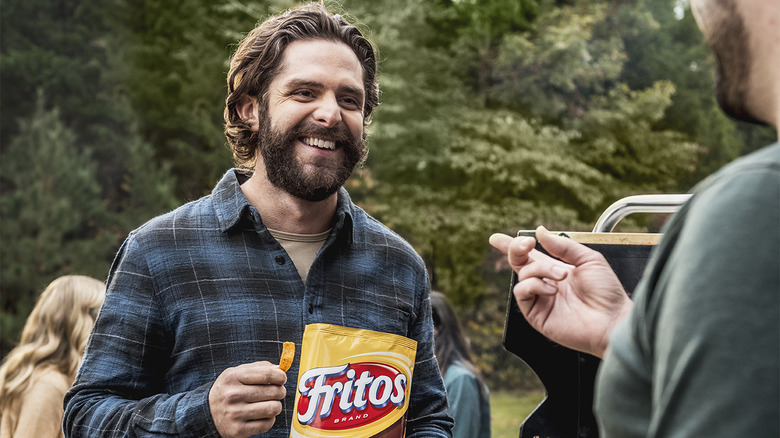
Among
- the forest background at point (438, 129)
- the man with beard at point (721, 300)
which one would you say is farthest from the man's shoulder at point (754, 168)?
the forest background at point (438, 129)

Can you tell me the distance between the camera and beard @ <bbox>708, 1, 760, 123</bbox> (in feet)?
3.14

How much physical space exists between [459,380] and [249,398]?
2980 millimetres

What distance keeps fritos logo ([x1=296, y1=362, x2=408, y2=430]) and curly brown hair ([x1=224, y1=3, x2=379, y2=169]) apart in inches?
35.9

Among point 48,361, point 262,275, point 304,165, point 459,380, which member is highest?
point 304,165

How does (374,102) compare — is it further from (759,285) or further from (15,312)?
(15,312)

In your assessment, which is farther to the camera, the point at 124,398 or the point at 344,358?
the point at 124,398

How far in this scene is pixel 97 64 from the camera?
15.3m

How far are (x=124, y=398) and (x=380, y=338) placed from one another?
27.3 inches

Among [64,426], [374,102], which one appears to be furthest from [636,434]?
[374,102]

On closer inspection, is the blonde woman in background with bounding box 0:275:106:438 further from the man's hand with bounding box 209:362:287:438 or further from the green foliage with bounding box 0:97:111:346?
the green foliage with bounding box 0:97:111:346

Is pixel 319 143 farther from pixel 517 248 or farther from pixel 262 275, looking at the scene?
pixel 517 248

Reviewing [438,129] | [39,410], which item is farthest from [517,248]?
[438,129]

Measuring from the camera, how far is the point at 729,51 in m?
0.98

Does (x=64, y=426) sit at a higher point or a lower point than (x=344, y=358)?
lower
